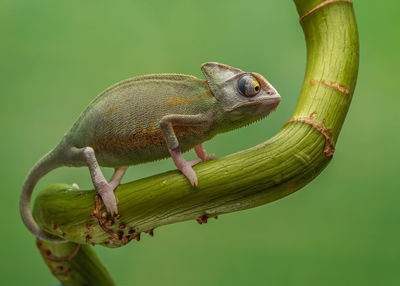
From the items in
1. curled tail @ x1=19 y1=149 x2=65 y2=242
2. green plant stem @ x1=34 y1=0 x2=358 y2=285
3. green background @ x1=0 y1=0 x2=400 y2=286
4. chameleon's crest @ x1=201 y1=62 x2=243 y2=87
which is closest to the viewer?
green plant stem @ x1=34 y1=0 x2=358 y2=285

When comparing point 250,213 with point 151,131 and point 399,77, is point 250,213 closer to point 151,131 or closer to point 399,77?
point 399,77

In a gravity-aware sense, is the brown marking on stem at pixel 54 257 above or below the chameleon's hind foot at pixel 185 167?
below

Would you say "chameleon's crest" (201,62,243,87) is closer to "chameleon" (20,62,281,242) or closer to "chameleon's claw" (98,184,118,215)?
"chameleon" (20,62,281,242)

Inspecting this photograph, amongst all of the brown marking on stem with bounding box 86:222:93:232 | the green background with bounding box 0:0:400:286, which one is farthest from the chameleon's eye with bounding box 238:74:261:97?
the green background with bounding box 0:0:400:286

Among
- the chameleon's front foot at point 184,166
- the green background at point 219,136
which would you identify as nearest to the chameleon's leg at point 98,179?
the chameleon's front foot at point 184,166

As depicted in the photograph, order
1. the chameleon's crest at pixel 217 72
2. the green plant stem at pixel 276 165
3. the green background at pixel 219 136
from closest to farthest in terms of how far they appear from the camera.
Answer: the green plant stem at pixel 276 165, the chameleon's crest at pixel 217 72, the green background at pixel 219 136

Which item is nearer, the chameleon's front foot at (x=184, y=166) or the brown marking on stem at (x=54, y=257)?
the chameleon's front foot at (x=184, y=166)

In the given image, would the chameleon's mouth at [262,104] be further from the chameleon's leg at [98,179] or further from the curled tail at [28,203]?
the curled tail at [28,203]

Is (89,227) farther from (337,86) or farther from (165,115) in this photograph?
(337,86)
